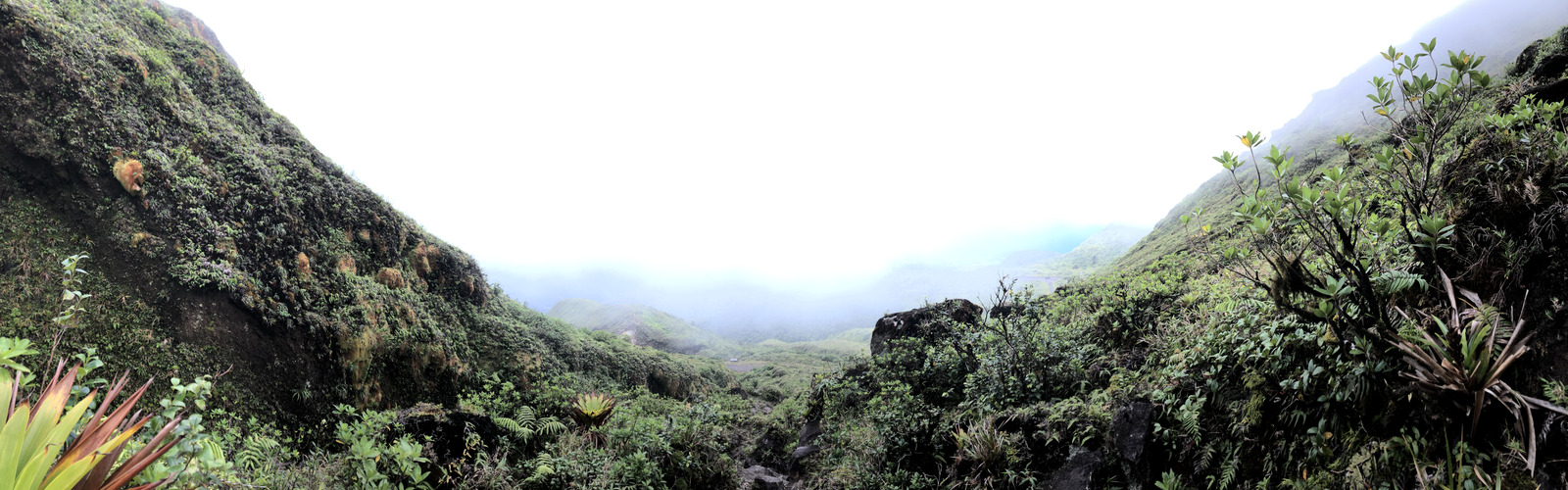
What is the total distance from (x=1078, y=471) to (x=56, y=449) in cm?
599

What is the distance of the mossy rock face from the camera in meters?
8.69

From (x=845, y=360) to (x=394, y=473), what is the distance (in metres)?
8.44

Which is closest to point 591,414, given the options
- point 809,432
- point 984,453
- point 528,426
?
point 528,426

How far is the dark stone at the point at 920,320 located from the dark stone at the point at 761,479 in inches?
126

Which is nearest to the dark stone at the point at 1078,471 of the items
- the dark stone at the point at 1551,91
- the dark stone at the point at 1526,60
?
the dark stone at the point at 1551,91

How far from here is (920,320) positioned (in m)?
11.0

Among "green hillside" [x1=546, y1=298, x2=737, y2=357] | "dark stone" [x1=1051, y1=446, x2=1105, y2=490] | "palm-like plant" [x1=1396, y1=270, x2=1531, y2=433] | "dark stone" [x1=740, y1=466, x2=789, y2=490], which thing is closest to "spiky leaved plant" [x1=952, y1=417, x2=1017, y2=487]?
"dark stone" [x1=1051, y1=446, x2=1105, y2=490]

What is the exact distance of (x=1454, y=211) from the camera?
Answer: 2713 millimetres

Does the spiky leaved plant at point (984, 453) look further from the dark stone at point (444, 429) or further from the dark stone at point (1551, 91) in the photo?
the dark stone at point (444, 429)

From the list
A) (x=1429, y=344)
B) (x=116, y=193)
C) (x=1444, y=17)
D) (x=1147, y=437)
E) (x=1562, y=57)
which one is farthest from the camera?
(x=1444, y=17)

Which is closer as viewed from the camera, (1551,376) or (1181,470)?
(1551,376)

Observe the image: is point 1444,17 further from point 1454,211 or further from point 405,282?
point 405,282

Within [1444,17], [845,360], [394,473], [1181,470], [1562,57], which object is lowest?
[845,360]

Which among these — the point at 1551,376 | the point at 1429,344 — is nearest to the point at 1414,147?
the point at 1429,344
